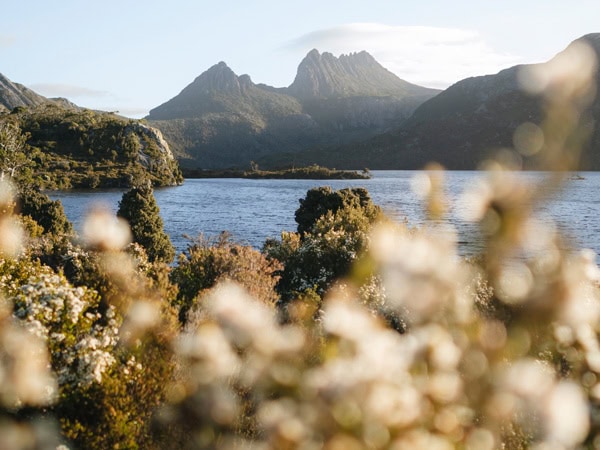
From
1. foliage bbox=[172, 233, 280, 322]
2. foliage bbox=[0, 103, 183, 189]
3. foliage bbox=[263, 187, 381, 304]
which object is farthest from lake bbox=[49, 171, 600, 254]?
foliage bbox=[0, 103, 183, 189]

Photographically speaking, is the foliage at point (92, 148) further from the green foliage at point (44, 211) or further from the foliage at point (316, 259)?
the foliage at point (316, 259)

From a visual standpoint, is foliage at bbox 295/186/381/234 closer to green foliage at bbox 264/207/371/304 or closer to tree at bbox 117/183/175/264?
tree at bbox 117/183/175/264

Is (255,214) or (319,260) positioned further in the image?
(255,214)

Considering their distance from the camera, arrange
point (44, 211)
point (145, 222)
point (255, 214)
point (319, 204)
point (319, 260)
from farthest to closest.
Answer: point (255, 214) < point (319, 204) < point (44, 211) < point (145, 222) < point (319, 260)

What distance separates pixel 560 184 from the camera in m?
1.63

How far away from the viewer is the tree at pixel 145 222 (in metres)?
29.7

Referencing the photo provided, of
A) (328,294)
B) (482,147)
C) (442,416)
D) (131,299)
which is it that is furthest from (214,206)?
(482,147)

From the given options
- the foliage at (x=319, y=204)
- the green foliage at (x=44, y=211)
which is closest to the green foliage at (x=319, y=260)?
the foliage at (x=319, y=204)

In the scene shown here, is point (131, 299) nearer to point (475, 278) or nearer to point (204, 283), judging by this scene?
point (204, 283)

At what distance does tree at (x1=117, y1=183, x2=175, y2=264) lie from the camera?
29703 millimetres

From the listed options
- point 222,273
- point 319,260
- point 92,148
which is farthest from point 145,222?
point 92,148

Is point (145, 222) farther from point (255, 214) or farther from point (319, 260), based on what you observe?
point (255, 214)

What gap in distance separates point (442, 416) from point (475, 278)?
40.1 feet

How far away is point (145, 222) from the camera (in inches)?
1186
